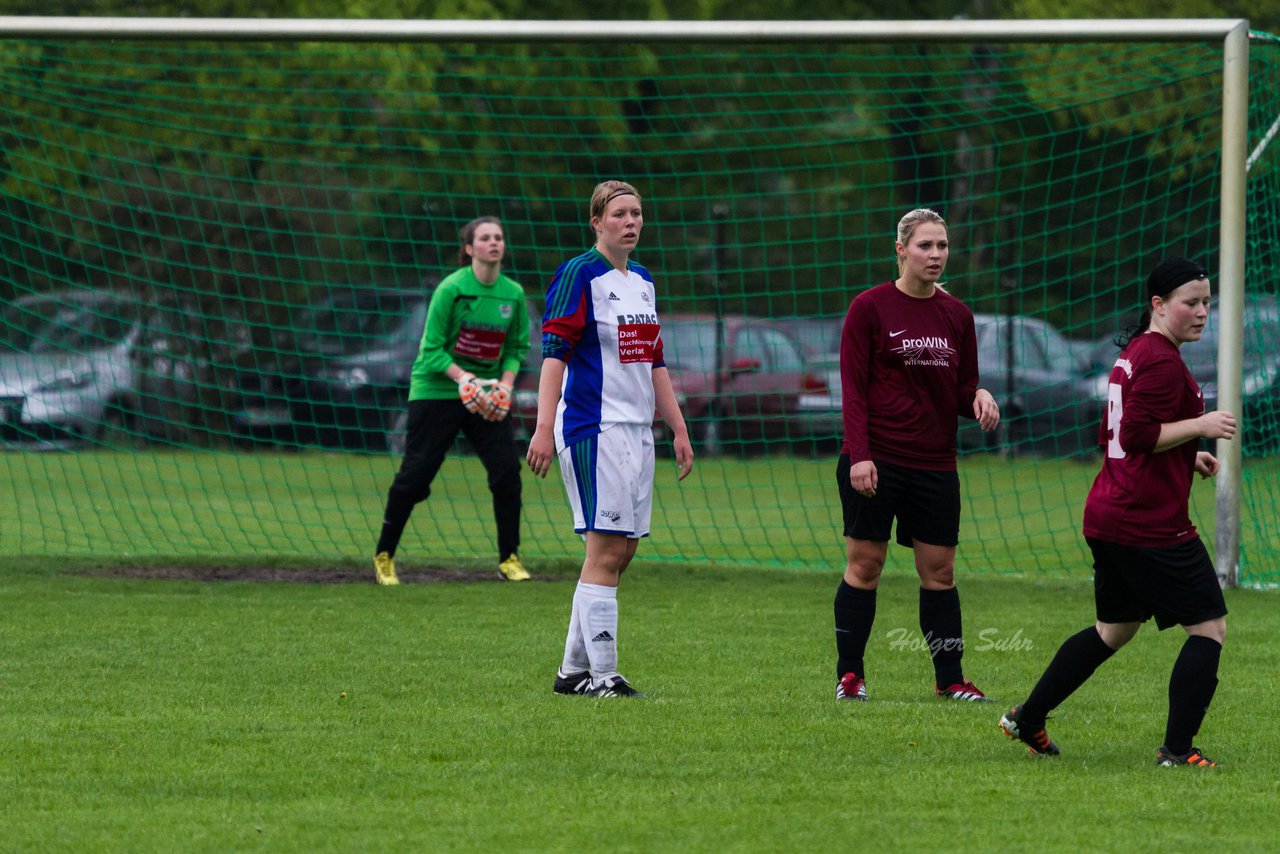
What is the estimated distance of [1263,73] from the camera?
10.0m

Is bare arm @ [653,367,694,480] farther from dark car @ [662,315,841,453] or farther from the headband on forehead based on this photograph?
dark car @ [662,315,841,453]

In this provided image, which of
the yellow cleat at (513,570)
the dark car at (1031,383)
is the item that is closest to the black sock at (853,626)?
the yellow cleat at (513,570)

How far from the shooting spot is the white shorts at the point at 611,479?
A: 6004 mm

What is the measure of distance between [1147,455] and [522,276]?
55.3 feet

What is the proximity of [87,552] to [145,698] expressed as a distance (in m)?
5.31

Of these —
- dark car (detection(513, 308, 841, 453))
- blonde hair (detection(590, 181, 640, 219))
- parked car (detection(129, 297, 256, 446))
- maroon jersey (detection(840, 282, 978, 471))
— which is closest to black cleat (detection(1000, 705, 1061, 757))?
maroon jersey (detection(840, 282, 978, 471))

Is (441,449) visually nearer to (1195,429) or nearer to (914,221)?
(914,221)

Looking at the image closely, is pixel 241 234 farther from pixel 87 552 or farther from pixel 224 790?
pixel 224 790

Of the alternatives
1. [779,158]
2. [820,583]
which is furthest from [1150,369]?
[779,158]

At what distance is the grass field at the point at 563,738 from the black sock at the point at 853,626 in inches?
6.6

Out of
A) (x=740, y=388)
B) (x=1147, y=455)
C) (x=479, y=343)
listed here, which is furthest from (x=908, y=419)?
(x=740, y=388)

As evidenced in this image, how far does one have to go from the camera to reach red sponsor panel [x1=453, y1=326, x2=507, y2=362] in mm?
9211

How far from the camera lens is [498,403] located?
9.07m

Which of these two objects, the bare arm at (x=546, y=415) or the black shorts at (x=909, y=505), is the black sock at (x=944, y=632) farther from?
the bare arm at (x=546, y=415)
